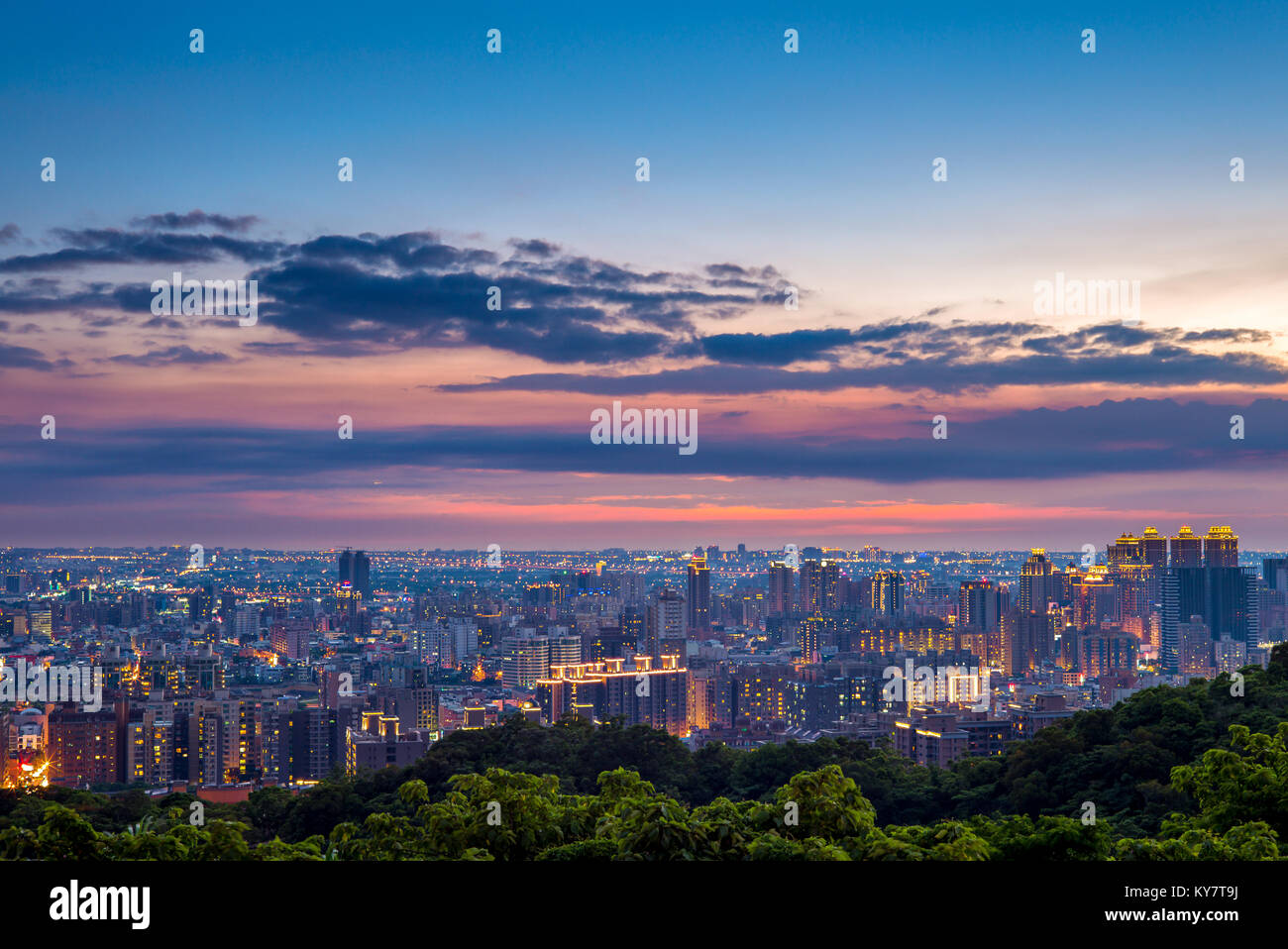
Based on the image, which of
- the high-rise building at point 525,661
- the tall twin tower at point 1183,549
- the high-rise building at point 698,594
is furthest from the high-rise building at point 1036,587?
the high-rise building at point 525,661

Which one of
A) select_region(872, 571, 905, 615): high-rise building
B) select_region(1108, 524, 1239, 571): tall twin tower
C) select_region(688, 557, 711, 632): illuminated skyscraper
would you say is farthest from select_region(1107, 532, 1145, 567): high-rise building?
select_region(688, 557, 711, 632): illuminated skyscraper

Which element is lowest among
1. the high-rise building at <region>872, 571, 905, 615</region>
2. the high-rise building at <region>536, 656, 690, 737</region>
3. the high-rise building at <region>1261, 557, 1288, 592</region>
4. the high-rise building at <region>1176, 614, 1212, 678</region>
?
the high-rise building at <region>536, 656, 690, 737</region>

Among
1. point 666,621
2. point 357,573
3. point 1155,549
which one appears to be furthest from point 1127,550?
Answer: point 357,573

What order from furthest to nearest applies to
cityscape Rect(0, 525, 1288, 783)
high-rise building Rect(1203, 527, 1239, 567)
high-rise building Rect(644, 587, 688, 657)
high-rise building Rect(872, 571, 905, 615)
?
high-rise building Rect(872, 571, 905, 615) → high-rise building Rect(644, 587, 688, 657) → high-rise building Rect(1203, 527, 1239, 567) → cityscape Rect(0, 525, 1288, 783)

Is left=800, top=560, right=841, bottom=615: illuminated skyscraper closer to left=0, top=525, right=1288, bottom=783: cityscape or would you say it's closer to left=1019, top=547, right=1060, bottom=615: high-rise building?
left=0, top=525, right=1288, bottom=783: cityscape

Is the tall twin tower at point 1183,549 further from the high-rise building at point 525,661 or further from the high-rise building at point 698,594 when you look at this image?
the high-rise building at point 525,661

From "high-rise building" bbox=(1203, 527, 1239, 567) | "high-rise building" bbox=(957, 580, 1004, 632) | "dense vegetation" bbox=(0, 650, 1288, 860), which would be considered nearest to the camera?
"dense vegetation" bbox=(0, 650, 1288, 860)

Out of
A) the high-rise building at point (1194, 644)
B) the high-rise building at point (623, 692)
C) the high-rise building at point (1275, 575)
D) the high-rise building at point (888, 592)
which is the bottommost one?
the high-rise building at point (623, 692)

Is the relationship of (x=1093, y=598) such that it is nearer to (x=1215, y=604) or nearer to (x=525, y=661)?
(x=1215, y=604)

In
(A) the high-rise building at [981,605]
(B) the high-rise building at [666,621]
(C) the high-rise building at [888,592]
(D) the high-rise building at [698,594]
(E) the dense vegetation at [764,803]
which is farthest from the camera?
(C) the high-rise building at [888,592]
